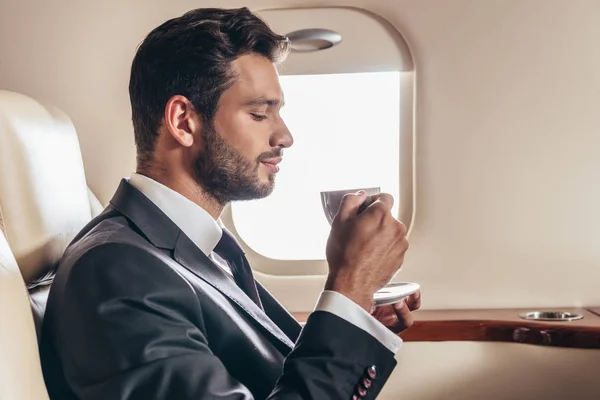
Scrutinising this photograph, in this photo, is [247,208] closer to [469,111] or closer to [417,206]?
[417,206]

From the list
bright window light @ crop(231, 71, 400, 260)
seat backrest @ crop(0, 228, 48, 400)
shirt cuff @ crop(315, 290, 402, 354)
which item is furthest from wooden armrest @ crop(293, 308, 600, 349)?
seat backrest @ crop(0, 228, 48, 400)

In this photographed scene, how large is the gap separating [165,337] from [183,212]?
0.34 metres

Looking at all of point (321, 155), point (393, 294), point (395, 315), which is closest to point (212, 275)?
point (393, 294)

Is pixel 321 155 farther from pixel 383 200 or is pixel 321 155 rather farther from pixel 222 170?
pixel 383 200

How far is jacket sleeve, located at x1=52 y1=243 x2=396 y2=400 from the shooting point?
2.99 feet

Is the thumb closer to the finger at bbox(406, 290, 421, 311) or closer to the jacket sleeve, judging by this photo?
the jacket sleeve

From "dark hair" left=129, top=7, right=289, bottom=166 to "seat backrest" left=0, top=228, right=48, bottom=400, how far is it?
0.40 m

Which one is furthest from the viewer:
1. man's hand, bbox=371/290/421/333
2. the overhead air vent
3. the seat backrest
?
the overhead air vent

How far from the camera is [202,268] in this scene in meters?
1.16

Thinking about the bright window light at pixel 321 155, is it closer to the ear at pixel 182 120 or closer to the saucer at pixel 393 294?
the saucer at pixel 393 294

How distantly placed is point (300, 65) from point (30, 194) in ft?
3.20

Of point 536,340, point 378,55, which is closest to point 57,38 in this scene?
point 378,55

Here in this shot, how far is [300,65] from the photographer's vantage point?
2.00 meters

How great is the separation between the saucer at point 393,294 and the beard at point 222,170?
12.3 inches
